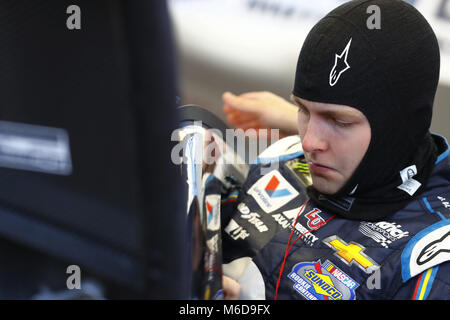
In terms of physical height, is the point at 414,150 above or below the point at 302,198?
above

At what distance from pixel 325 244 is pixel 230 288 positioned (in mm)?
188

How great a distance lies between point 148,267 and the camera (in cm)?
27

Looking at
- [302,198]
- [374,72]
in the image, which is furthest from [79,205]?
[302,198]

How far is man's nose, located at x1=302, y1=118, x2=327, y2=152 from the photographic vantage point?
0.74m

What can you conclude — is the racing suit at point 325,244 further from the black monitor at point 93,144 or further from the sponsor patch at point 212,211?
the black monitor at point 93,144

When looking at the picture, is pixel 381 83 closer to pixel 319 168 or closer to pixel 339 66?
pixel 339 66

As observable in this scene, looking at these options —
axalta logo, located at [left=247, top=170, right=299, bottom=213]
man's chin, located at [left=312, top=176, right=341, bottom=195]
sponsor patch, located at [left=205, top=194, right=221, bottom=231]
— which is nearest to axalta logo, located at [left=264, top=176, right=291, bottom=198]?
axalta logo, located at [left=247, top=170, right=299, bottom=213]

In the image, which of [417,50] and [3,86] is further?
[417,50]

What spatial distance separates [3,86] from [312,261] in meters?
0.61

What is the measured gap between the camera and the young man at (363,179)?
2.29 ft

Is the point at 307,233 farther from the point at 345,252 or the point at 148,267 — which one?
the point at 148,267

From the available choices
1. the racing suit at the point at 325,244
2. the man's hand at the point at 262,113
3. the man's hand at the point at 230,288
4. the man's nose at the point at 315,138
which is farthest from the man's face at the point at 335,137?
the man's hand at the point at 262,113
